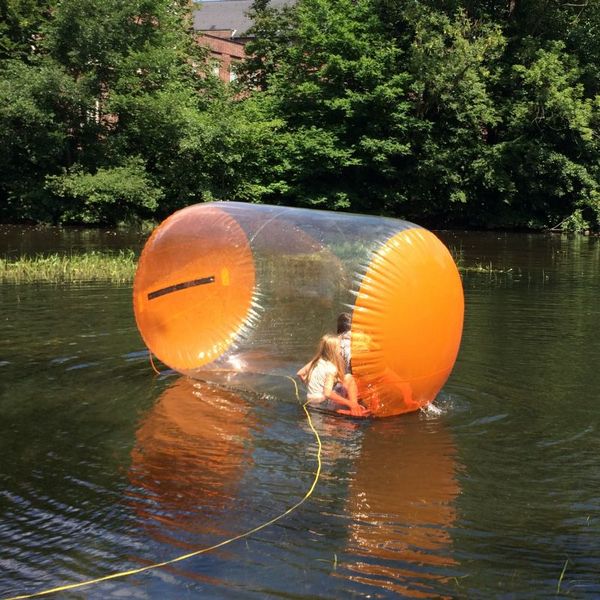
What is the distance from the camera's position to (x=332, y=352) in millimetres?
7457

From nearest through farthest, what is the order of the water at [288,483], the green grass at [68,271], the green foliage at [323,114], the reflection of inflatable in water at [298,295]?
1. the water at [288,483]
2. the reflection of inflatable in water at [298,295]
3. the green grass at [68,271]
4. the green foliage at [323,114]

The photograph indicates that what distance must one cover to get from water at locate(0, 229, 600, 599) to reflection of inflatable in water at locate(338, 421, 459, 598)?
0.02 meters

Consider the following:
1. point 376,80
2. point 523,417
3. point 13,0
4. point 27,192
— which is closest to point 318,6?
point 376,80

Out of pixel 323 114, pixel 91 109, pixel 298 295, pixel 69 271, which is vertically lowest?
pixel 69 271

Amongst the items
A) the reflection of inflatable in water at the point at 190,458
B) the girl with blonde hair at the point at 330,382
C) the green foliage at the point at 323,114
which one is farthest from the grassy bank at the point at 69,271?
the green foliage at the point at 323,114

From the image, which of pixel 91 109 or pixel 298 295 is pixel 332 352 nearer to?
pixel 298 295

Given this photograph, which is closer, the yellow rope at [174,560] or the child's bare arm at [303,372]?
the yellow rope at [174,560]

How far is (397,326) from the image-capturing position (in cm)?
701

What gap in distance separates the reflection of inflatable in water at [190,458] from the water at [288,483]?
0.02 metres

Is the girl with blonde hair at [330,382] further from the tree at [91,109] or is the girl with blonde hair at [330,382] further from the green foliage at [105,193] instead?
the tree at [91,109]

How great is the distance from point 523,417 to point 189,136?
2622 cm

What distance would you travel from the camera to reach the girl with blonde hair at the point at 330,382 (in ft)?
Answer: 24.3

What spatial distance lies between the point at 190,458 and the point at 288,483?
0.99 metres

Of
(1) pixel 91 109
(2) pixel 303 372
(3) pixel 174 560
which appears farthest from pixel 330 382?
(1) pixel 91 109
